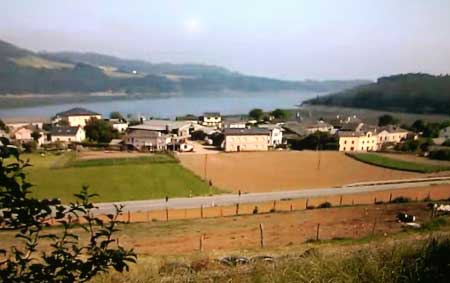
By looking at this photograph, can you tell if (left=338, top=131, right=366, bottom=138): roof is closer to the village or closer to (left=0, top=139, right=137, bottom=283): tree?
the village

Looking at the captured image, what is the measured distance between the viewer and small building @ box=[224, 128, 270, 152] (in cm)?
2167

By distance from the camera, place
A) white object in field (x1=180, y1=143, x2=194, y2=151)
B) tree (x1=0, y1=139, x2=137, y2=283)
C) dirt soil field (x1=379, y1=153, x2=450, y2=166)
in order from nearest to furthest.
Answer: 1. tree (x1=0, y1=139, x2=137, y2=283)
2. dirt soil field (x1=379, y1=153, x2=450, y2=166)
3. white object in field (x1=180, y1=143, x2=194, y2=151)

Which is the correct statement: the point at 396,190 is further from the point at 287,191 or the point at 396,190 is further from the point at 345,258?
the point at 345,258

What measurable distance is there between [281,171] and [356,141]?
26.8ft

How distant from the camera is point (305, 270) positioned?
1.91 metres

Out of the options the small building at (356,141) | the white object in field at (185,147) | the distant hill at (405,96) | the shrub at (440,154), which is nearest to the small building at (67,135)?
the white object in field at (185,147)

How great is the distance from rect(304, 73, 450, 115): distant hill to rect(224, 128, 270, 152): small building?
30933 millimetres

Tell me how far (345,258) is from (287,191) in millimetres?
11368

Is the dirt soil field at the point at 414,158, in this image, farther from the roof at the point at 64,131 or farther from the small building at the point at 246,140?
the roof at the point at 64,131

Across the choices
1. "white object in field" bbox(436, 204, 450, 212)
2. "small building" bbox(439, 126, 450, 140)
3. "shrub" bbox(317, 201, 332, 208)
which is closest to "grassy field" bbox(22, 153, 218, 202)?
"shrub" bbox(317, 201, 332, 208)

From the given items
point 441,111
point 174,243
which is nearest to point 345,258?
point 174,243

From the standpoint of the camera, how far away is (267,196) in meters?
12.5

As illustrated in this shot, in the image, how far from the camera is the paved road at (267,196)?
11.1m

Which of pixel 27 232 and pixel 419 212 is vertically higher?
pixel 27 232
